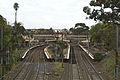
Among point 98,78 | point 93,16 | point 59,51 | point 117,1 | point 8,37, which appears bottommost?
point 98,78

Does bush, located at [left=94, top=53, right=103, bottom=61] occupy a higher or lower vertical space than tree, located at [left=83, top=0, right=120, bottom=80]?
lower

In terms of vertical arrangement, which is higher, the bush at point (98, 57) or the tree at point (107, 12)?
the tree at point (107, 12)

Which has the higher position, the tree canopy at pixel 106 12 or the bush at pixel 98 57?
the tree canopy at pixel 106 12

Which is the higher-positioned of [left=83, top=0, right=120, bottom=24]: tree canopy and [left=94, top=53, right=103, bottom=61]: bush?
[left=83, top=0, right=120, bottom=24]: tree canopy

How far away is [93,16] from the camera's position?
98.0 ft

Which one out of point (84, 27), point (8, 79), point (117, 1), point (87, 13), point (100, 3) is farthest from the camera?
point (84, 27)

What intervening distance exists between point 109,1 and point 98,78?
46.7 feet

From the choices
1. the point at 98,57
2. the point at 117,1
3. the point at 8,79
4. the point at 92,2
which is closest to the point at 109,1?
the point at 117,1

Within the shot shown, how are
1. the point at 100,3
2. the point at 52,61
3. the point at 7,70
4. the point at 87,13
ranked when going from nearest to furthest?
the point at 7,70, the point at 100,3, the point at 87,13, the point at 52,61

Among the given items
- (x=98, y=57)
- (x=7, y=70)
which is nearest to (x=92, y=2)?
(x=98, y=57)

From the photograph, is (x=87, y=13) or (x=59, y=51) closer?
(x=87, y=13)

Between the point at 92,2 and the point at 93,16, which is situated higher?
the point at 92,2

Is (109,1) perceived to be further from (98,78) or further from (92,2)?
(98,78)

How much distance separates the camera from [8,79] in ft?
65.5
